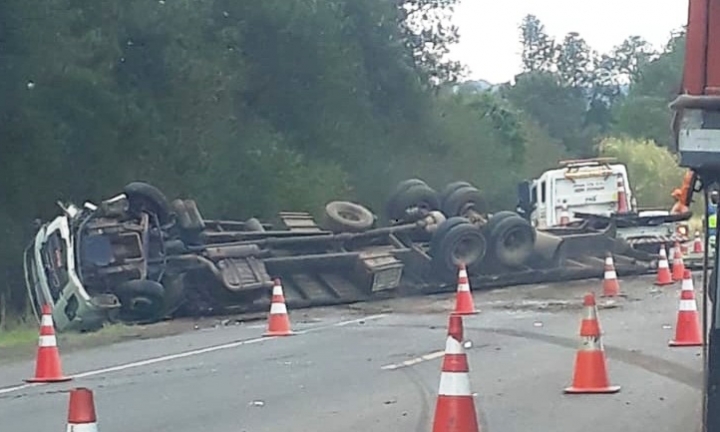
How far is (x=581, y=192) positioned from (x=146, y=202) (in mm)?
11875

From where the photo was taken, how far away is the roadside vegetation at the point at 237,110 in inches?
1101

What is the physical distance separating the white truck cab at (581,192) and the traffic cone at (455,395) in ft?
77.7

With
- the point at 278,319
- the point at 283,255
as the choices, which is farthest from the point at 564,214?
the point at 278,319

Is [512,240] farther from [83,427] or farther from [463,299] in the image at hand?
[83,427]

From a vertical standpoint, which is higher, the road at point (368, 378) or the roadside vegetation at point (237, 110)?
the roadside vegetation at point (237, 110)

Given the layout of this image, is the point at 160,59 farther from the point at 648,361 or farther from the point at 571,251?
the point at 648,361

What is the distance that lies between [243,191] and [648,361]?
71.1 feet

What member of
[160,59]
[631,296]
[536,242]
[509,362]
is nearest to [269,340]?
[509,362]

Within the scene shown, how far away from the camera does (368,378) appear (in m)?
13.2

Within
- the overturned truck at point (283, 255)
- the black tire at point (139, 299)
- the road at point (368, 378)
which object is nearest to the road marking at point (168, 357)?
the road at point (368, 378)

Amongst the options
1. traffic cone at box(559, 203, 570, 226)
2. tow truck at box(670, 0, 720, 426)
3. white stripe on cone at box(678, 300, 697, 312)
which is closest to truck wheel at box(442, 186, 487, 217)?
traffic cone at box(559, 203, 570, 226)

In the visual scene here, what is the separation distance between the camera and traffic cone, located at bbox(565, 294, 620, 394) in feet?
36.5

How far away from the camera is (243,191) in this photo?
114ft

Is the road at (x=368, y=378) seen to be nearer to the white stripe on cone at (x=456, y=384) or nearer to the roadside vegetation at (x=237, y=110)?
the white stripe on cone at (x=456, y=384)
